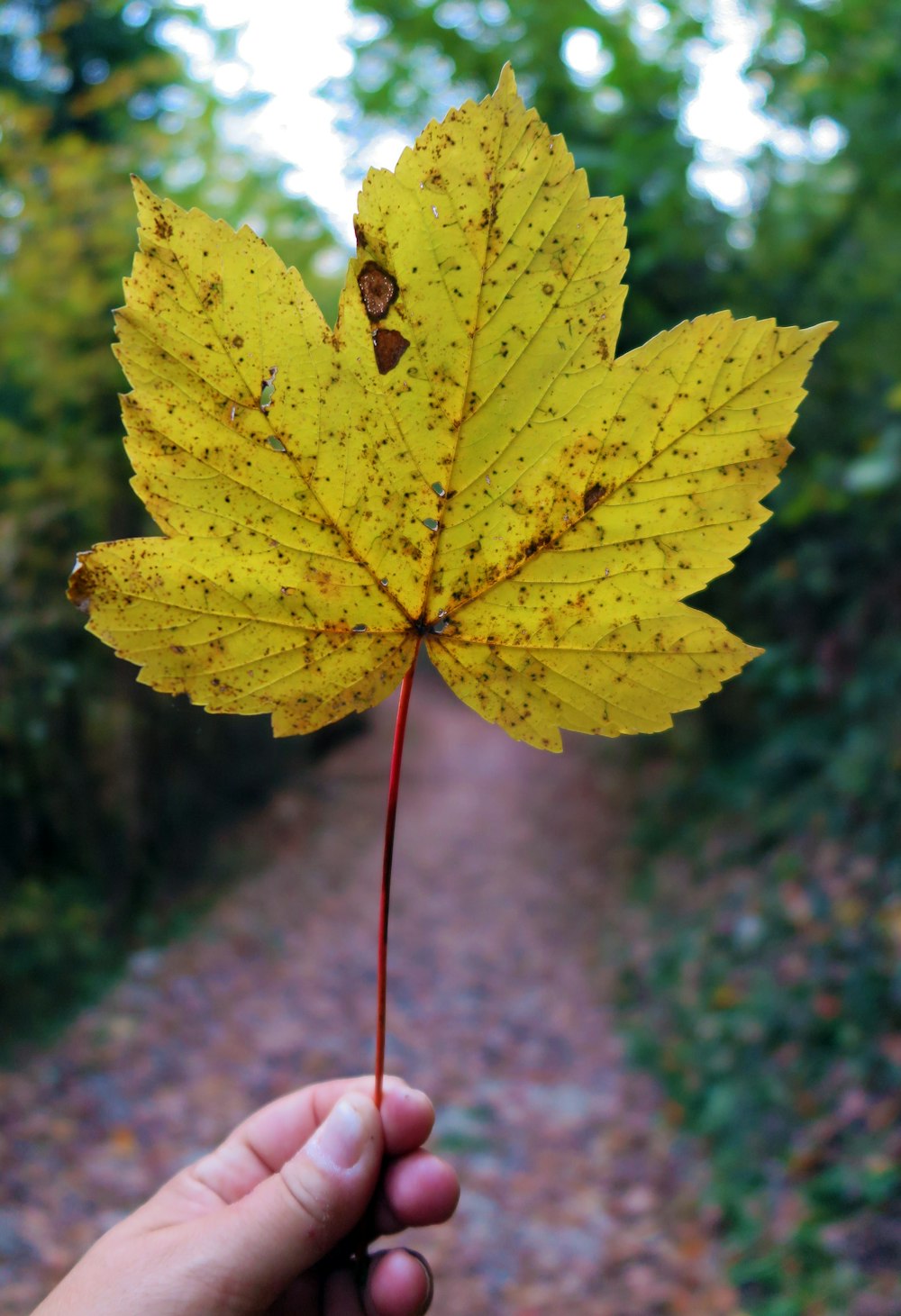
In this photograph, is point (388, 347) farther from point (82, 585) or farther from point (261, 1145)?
point (261, 1145)

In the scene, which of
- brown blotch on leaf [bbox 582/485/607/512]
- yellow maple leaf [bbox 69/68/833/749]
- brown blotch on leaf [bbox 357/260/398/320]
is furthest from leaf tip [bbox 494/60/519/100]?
brown blotch on leaf [bbox 582/485/607/512]

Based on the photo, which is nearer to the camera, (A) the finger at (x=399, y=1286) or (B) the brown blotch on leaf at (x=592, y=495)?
(B) the brown blotch on leaf at (x=592, y=495)

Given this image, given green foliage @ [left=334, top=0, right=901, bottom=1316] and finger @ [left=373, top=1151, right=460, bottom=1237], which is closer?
finger @ [left=373, top=1151, right=460, bottom=1237]

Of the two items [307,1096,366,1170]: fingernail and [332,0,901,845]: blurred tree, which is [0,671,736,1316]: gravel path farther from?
[307,1096,366,1170]: fingernail

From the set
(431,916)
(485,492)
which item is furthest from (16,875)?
(485,492)

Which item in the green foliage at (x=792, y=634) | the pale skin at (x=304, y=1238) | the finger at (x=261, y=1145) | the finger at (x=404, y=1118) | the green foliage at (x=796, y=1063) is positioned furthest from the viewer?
the green foliage at (x=792, y=634)

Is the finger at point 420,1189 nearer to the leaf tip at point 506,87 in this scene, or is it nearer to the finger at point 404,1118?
the finger at point 404,1118

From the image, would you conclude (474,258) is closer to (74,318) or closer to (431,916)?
(74,318)

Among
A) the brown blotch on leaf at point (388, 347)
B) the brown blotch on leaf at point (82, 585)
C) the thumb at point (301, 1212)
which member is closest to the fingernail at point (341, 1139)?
the thumb at point (301, 1212)
